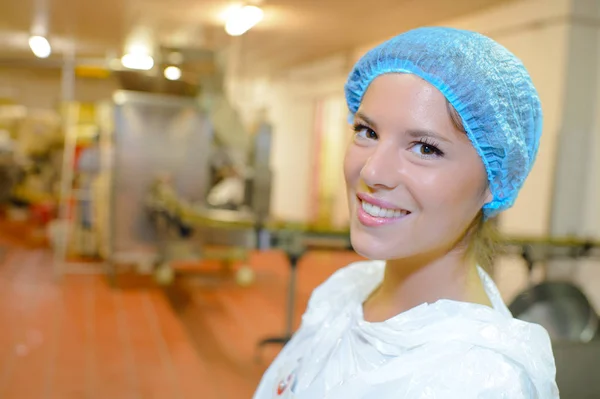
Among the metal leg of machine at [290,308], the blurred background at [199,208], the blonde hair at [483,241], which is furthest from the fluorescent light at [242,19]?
the blonde hair at [483,241]

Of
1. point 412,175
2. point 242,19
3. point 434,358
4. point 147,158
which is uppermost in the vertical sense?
point 242,19

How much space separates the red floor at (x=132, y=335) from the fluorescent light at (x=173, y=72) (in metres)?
1.63

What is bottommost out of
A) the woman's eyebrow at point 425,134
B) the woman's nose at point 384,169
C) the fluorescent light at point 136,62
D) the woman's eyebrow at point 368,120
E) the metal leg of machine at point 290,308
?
the metal leg of machine at point 290,308

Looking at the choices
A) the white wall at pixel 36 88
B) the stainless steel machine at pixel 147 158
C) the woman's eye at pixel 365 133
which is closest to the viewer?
the woman's eye at pixel 365 133

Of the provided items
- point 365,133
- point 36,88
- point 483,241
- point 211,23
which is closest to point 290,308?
point 483,241

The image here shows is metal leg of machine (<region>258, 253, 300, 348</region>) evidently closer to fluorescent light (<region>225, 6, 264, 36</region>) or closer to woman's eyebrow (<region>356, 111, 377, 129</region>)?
woman's eyebrow (<region>356, 111, 377, 129</region>)

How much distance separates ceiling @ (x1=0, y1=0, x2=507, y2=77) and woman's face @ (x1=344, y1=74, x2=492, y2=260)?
9.87 ft

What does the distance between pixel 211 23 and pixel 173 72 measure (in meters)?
2.07

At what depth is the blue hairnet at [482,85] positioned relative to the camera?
2.65 ft

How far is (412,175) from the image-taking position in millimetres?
805

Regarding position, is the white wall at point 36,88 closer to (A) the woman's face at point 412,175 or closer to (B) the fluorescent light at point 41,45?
(B) the fluorescent light at point 41,45

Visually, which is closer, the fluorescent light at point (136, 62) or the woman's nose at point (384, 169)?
the woman's nose at point (384, 169)

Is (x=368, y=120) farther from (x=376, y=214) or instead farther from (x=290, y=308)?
(x=290, y=308)

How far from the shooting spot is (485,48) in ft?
2.75
